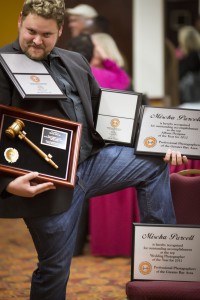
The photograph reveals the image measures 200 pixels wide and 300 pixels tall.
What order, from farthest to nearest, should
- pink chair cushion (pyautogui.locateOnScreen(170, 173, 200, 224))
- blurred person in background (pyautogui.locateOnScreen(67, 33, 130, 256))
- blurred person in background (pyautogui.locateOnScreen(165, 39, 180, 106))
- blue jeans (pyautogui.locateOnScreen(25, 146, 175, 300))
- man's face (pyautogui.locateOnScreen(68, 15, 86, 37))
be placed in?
blurred person in background (pyautogui.locateOnScreen(165, 39, 180, 106)), man's face (pyautogui.locateOnScreen(68, 15, 86, 37)), blurred person in background (pyautogui.locateOnScreen(67, 33, 130, 256)), pink chair cushion (pyautogui.locateOnScreen(170, 173, 200, 224)), blue jeans (pyautogui.locateOnScreen(25, 146, 175, 300))

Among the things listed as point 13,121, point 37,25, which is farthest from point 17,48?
point 13,121

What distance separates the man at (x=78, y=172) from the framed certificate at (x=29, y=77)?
34 millimetres

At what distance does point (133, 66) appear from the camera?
8.52 meters

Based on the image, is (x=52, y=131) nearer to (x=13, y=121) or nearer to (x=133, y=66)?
(x=13, y=121)

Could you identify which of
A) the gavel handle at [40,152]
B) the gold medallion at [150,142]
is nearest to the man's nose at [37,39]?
the gavel handle at [40,152]

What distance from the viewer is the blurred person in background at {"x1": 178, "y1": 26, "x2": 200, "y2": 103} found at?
834 centimetres

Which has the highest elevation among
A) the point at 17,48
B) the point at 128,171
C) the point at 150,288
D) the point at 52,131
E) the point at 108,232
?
the point at 17,48

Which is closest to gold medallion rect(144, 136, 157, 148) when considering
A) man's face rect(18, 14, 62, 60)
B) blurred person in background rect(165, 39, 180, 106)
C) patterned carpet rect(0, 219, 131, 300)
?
man's face rect(18, 14, 62, 60)

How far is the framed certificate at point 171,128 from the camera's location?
2867mm

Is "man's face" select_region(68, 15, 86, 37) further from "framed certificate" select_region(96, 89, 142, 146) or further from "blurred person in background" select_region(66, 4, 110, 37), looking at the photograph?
"framed certificate" select_region(96, 89, 142, 146)

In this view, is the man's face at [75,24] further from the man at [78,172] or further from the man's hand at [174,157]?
the man's hand at [174,157]

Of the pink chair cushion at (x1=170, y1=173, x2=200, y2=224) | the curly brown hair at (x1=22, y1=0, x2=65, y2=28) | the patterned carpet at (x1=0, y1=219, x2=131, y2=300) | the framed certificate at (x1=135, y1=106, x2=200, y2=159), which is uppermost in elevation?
the curly brown hair at (x1=22, y1=0, x2=65, y2=28)

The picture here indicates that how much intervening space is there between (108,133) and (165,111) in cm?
27

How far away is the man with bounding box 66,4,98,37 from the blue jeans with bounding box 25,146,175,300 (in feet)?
8.69
